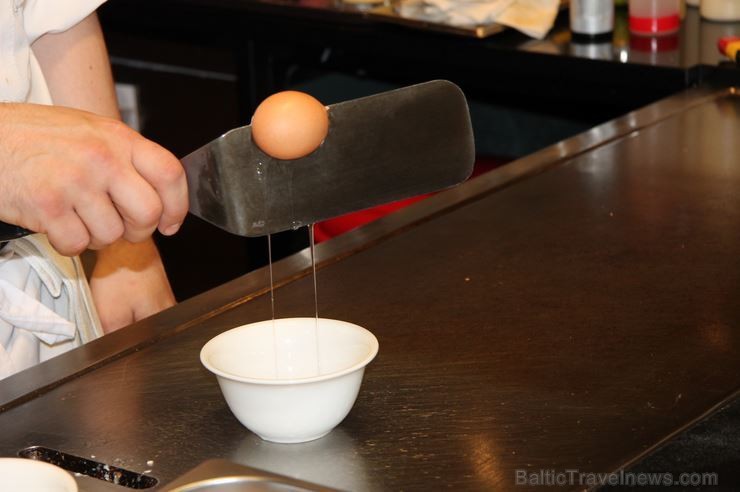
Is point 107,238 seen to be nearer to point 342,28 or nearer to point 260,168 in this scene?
point 260,168

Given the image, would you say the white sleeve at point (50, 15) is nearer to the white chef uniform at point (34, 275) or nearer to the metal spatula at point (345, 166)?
the white chef uniform at point (34, 275)

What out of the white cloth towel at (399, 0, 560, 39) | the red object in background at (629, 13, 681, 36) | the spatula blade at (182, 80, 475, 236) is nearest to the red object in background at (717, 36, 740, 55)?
the red object in background at (629, 13, 681, 36)

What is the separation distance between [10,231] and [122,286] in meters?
0.42

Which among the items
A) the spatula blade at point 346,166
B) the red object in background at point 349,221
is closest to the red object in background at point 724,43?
the red object in background at point 349,221

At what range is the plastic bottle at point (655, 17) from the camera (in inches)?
75.2

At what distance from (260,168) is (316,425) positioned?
0.21 m

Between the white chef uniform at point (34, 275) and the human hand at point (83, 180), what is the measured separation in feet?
0.79

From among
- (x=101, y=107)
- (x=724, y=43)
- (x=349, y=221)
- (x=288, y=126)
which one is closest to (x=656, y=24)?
(x=724, y=43)

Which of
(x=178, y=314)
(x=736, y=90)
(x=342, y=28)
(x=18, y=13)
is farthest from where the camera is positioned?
(x=342, y=28)

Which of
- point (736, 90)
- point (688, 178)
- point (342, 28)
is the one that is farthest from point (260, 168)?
point (342, 28)

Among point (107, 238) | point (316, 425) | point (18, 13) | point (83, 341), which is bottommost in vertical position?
point (83, 341)

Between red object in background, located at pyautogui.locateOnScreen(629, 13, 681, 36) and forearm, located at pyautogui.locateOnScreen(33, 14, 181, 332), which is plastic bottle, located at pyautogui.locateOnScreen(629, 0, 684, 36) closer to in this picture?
red object in background, located at pyautogui.locateOnScreen(629, 13, 681, 36)

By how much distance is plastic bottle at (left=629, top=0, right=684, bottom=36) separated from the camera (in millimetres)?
1909

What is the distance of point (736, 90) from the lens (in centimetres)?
165
